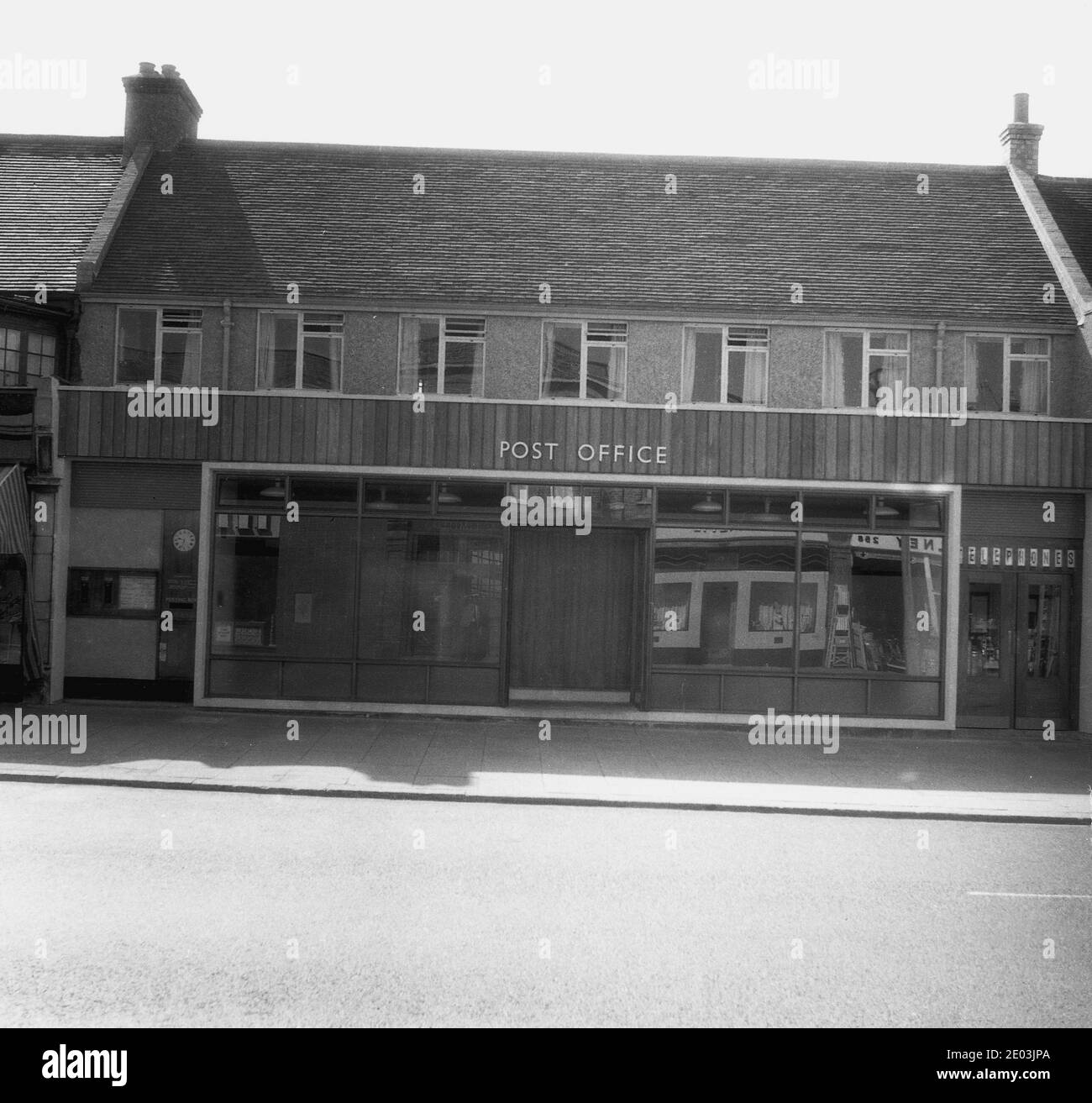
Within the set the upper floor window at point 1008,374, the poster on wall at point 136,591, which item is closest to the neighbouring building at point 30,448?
the poster on wall at point 136,591

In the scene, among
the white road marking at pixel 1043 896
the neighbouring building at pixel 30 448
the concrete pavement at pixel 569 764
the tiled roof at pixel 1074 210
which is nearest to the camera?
the white road marking at pixel 1043 896

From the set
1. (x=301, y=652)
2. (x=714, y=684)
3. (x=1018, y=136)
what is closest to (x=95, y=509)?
(x=301, y=652)

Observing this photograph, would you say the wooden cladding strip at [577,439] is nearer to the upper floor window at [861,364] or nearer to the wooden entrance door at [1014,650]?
the upper floor window at [861,364]

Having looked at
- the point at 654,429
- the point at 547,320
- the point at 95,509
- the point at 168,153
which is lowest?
the point at 95,509

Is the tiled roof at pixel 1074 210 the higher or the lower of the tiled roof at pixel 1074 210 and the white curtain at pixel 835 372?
the higher

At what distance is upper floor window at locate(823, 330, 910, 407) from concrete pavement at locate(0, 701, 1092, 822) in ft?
16.5

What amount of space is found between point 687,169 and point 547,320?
4.73 metres

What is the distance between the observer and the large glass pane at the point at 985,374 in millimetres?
16891

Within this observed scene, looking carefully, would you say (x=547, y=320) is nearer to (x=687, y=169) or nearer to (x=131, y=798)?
(x=687, y=169)

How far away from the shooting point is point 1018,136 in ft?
64.4

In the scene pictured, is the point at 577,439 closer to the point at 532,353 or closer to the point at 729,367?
the point at 532,353

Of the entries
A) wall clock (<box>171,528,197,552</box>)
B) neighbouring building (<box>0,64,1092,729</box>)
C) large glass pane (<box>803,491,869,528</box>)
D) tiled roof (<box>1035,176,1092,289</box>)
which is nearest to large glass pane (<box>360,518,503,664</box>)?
neighbouring building (<box>0,64,1092,729</box>)

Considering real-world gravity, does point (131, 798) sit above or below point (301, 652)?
below

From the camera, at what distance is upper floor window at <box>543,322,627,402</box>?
55.1ft
